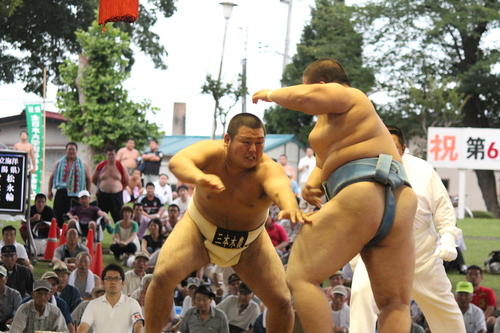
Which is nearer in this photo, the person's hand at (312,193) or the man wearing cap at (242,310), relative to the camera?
the person's hand at (312,193)

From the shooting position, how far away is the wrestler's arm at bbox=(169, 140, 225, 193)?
3.45m

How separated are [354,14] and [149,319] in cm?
1913

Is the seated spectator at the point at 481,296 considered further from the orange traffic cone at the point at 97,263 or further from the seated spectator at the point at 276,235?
the orange traffic cone at the point at 97,263

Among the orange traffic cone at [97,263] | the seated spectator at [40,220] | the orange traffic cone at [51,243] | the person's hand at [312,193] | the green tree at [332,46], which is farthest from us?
the green tree at [332,46]

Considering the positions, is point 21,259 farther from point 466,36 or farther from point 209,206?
point 466,36

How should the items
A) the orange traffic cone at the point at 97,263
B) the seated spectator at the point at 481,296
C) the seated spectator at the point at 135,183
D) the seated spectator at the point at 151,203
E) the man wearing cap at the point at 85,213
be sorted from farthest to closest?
the seated spectator at the point at 135,183 < the seated spectator at the point at 151,203 < the man wearing cap at the point at 85,213 < the orange traffic cone at the point at 97,263 < the seated spectator at the point at 481,296

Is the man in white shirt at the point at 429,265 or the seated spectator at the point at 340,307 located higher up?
the man in white shirt at the point at 429,265

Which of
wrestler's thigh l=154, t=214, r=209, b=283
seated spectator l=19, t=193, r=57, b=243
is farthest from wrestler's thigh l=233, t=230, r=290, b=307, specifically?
seated spectator l=19, t=193, r=57, b=243

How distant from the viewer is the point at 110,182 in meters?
9.98

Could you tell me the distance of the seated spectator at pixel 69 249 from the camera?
8.32 metres

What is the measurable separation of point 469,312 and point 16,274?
14.8ft

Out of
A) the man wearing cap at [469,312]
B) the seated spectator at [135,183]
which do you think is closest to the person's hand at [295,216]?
the man wearing cap at [469,312]

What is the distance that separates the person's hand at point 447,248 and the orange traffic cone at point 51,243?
6.01 m

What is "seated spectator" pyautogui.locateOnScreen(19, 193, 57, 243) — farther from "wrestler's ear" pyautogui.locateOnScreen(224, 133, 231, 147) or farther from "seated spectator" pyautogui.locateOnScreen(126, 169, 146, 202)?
"wrestler's ear" pyautogui.locateOnScreen(224, 133, 231, 147)
